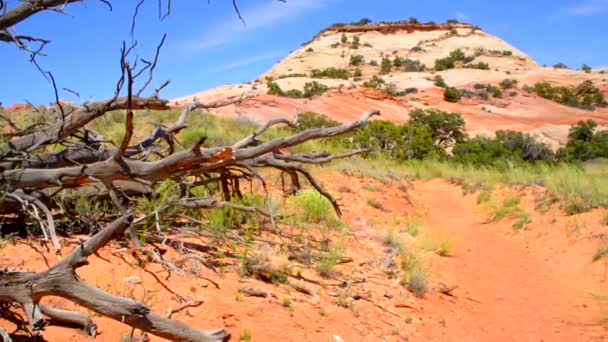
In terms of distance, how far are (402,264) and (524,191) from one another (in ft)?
19.6

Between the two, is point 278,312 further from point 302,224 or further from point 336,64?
point 336,64

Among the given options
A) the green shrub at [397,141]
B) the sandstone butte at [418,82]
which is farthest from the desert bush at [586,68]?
the green shrub at [397,141]

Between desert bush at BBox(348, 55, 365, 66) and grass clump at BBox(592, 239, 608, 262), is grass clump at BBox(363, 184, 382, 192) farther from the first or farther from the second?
desert bush at BBox(348, 55, 365, 66)

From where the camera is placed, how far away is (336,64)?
5791 centimetres

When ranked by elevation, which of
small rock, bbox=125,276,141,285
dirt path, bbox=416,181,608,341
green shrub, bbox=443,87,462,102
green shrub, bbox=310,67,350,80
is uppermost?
green shrub, bbox=310,67,350,80

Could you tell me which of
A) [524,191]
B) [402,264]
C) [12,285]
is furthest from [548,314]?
[524,191]

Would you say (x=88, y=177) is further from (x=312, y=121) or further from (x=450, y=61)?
(x=450, y=61)

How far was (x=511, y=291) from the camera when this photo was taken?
6.57m

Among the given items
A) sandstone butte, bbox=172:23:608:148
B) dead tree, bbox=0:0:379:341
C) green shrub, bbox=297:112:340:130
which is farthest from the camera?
sandstone butte, bbox=172:23:608:148

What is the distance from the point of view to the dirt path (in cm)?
528

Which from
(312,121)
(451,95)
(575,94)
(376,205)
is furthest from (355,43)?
(376,205)

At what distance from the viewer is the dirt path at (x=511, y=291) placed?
5281 mm

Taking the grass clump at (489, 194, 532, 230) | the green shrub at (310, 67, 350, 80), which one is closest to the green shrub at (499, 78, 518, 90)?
the green shrub at (310, 67, 350, 80)

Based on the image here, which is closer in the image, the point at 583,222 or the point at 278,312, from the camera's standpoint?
the point at 278,312
